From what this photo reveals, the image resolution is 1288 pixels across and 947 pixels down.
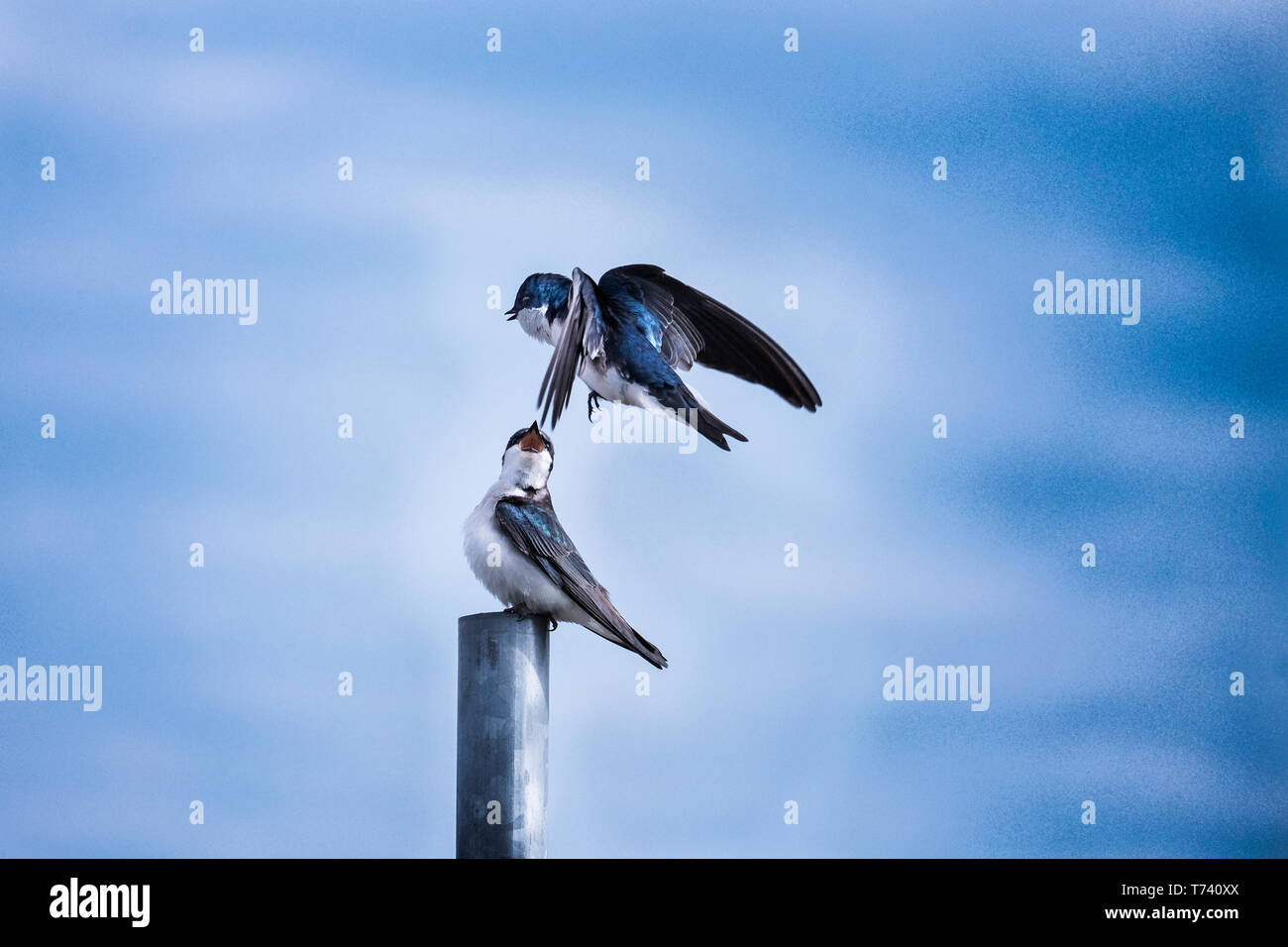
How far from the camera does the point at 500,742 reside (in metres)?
6.89

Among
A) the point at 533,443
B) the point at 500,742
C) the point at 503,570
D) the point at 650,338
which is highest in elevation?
the point at 650,338

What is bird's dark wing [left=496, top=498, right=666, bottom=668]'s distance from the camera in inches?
316

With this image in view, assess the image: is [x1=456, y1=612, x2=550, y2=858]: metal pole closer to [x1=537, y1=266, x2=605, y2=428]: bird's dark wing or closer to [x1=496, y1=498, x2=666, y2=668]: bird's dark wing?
[x1=496, y1=498, x2=666, y2=668]: bird's dark wing

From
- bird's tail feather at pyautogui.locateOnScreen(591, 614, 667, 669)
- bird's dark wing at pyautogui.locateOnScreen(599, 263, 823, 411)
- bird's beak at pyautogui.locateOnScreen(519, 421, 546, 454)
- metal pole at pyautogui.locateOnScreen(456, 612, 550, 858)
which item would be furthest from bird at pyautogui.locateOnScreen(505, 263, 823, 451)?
metal pole at pyautogui.locateOnScreen(456, 612, 550, 858)

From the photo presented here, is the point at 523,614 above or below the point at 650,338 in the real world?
below

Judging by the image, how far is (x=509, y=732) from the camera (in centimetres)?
689

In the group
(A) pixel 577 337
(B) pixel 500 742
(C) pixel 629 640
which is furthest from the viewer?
(A) pixel 577 337

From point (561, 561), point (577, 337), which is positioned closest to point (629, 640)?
point (561, 561)

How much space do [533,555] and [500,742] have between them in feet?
5.15

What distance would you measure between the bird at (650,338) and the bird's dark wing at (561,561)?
1.54 m

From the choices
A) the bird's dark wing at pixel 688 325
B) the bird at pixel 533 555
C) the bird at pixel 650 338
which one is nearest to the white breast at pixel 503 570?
the bird at pixel 533 555

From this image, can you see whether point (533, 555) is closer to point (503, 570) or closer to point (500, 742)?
point (503, 570)
